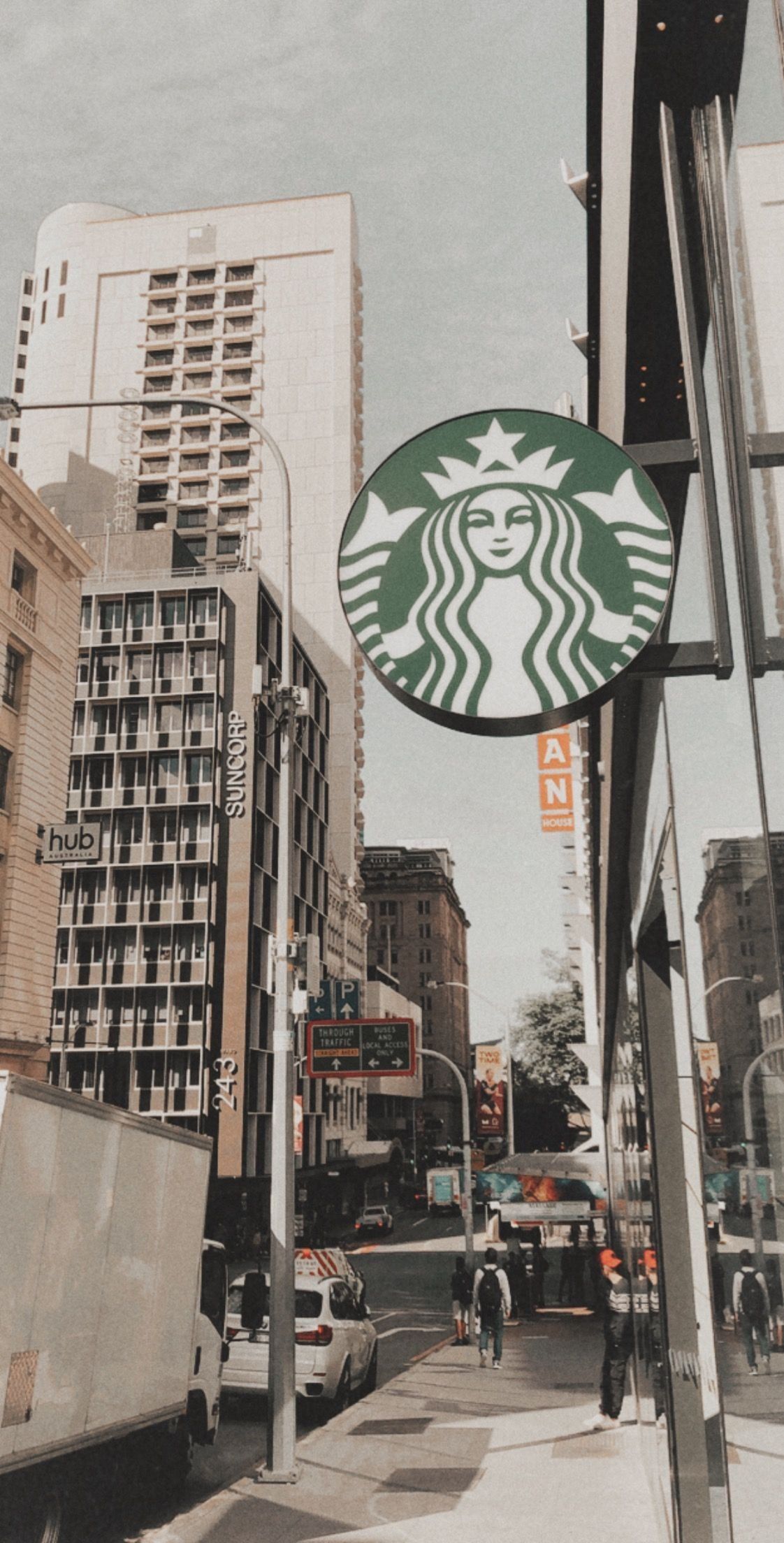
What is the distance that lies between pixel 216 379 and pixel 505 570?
93.1 metres

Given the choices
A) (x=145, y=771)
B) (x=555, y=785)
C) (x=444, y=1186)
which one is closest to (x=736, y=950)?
(x=555, y=785)

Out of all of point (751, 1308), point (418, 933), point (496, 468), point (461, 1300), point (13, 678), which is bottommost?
point (461, 1300)

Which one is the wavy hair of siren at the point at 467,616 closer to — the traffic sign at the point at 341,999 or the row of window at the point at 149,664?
the traffic sign at the point at 341,999

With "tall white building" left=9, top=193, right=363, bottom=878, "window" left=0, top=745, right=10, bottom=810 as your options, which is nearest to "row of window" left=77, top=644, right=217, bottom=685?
"tall white building" left=9, top=193, right=363, bottom=878

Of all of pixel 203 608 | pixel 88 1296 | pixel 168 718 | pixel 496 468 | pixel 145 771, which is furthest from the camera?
pixel 203 608

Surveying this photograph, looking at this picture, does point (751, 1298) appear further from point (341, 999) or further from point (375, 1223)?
point (375, 1223)

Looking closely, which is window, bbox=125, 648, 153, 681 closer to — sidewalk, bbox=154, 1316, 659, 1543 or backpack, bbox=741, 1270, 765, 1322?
sidewalk, bbox=154, 1316, 659, 1543

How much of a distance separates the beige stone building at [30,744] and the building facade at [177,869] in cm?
1746

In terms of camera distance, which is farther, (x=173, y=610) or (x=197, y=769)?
(x=173, y=610)

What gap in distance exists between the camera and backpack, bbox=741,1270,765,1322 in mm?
3299

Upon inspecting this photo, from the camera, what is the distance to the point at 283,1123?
13.1 meters

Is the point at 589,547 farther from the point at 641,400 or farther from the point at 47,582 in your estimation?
the point at 47,582

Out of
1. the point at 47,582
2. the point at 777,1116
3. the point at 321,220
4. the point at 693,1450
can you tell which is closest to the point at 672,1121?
the point at 693,1450

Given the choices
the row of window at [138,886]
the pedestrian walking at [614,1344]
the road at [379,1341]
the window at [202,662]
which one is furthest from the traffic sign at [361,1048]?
the window at [202,662]
